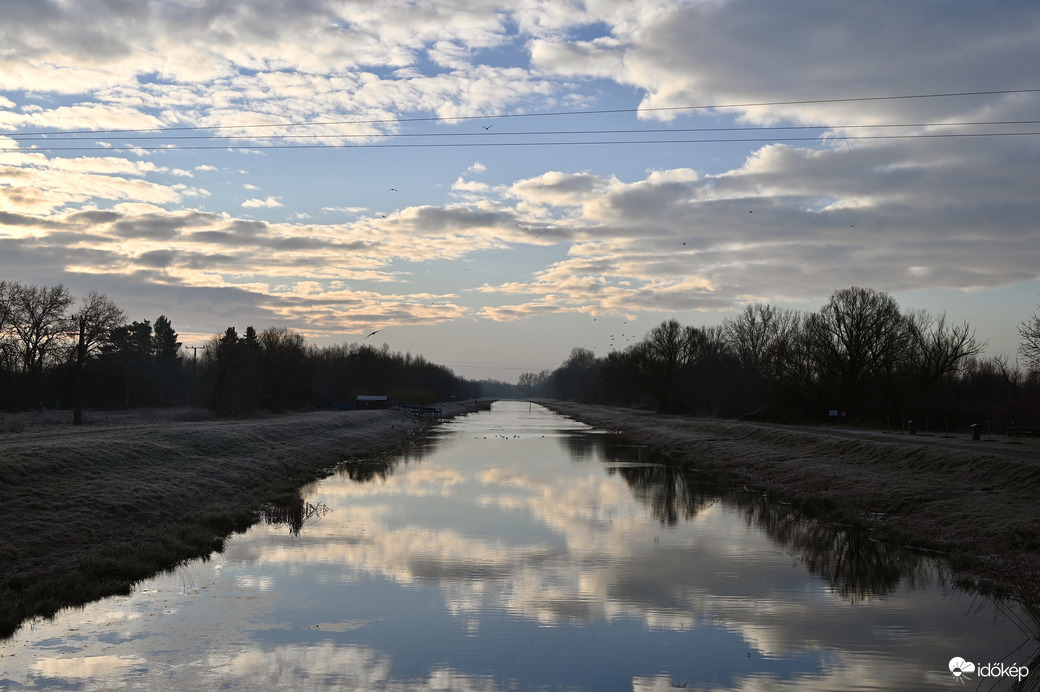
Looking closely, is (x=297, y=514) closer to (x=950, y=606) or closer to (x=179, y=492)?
(x=179, y=492)

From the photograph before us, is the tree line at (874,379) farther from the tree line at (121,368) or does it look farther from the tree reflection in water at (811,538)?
the tree line at (121,368)

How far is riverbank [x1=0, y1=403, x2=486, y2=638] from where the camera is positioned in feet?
46.8

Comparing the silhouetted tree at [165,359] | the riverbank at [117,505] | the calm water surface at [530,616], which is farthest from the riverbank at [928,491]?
the silhouetted tree at [165,359]

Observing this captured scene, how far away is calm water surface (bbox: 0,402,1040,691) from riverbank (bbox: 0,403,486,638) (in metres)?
0.74

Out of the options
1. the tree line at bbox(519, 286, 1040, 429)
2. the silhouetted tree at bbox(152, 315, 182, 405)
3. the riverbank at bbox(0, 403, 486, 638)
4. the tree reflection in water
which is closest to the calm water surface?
the tree reflection in water

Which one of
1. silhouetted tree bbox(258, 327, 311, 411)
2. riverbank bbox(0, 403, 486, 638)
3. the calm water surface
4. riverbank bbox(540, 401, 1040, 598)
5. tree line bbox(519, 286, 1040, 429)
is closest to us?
the calm water surface

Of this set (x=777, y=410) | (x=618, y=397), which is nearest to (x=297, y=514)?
(x=777, y=410)

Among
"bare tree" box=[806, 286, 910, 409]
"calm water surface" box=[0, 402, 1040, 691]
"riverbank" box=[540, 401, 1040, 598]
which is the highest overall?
"bare tree" box=[806, 286, 910, 409]

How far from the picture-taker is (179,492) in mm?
23422

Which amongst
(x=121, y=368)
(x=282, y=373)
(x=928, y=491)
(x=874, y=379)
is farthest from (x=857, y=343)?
(x=121, y=368)

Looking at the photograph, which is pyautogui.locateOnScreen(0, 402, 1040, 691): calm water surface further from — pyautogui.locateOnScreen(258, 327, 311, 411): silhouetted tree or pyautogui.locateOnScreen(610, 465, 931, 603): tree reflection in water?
pyautogui.locateOnScreen(258, 327, 311, 411): silhouetted tree

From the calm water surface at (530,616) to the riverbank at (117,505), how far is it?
74cm

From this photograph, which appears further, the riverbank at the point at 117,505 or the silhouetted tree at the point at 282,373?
the silhouetted tree at the point at 282,373

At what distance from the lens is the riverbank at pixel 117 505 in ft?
46.8
